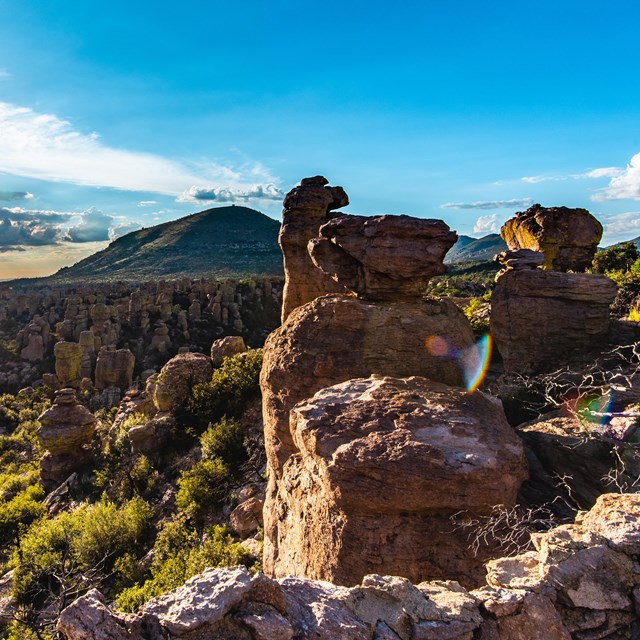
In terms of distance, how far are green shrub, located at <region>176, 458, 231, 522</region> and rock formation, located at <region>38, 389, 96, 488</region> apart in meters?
10.9

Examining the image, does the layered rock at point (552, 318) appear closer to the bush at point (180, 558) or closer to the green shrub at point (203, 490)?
the bush at point (180, 558)

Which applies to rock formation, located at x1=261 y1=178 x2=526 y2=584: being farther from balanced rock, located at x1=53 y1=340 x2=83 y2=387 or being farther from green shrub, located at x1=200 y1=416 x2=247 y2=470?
balanced rock, located at x1=53 y1=340 x2=83 y2=387

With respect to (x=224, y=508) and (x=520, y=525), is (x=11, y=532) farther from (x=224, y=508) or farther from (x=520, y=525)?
(x=520, y=525)

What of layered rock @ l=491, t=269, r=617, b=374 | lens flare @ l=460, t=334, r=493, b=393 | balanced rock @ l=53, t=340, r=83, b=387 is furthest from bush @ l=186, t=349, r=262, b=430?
balanced rock @ l=53, t=340, r=83, b=387

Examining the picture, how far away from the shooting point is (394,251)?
461 inches

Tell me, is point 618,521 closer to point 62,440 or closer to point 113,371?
point 62,440

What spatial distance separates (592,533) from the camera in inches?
191

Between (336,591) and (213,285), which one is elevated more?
(213,285)

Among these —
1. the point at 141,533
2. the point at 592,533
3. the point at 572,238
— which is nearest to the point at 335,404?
the point at 592,533

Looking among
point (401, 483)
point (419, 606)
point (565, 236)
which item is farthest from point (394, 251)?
point (565, 236)

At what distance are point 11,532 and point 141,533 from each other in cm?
855

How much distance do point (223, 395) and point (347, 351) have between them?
47.7 feet

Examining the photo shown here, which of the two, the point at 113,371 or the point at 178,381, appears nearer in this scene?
the point at 178,381

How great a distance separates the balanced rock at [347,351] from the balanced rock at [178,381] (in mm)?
15092
